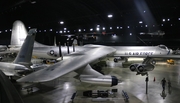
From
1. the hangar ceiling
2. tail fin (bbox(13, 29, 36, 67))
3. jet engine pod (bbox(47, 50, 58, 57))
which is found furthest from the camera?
the hangar ceiling

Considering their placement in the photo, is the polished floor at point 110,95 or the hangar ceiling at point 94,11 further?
the hangar ceiling at point 94,11

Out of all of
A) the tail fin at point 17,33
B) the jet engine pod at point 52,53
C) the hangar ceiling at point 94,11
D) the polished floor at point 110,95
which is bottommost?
the polished floor at point 110,95

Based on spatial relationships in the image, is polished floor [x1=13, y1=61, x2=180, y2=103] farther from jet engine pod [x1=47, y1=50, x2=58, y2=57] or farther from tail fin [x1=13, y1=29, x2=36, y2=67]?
jet engine pod [x1=47, y1=50, x2=58, y2=57]

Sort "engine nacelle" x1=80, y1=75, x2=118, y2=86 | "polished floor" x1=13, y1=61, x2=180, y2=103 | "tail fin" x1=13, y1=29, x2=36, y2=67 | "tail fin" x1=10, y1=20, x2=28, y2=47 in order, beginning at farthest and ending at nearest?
"tail fin" x1=10, y1=20, x2=28, y2=47 < "tail fin" x1=13, y1=29, x2=36, y2=67 < "polished floor" x1=13, y1=61, x2=180, y2=103 < "engine nacelle" x1=80, y1=75, x2=118, y2=86

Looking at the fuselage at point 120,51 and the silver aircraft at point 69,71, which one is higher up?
the fuselage at point 120,51

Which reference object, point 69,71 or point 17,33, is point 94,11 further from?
point 69,71

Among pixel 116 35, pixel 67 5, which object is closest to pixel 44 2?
pixel 67 5

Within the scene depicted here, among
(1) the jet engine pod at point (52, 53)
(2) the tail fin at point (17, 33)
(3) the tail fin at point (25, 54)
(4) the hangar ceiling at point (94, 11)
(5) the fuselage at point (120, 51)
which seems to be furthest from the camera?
(4) the hangar ceiling at point (94, 11)

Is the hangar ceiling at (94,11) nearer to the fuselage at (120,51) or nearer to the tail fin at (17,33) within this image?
the tail fin at (17,33)

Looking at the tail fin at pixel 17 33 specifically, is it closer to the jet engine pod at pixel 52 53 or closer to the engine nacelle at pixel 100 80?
the jet engine pod at pixel 52 53

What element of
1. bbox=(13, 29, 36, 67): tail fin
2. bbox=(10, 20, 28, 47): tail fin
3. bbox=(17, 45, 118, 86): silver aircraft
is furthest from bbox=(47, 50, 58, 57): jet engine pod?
bbox=(17, 45, 118, 86): silver aircraft

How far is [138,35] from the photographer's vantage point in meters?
35.6

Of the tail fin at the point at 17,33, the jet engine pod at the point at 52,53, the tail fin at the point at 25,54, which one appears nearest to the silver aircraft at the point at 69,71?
the tail fin at the point at 25,54

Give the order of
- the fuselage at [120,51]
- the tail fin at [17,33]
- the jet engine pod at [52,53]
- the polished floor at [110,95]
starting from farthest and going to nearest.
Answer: the jet engine pod at [52,53], the fuselage at [120,51], the tail fin at [17,33], the polished floor at [110,95]
